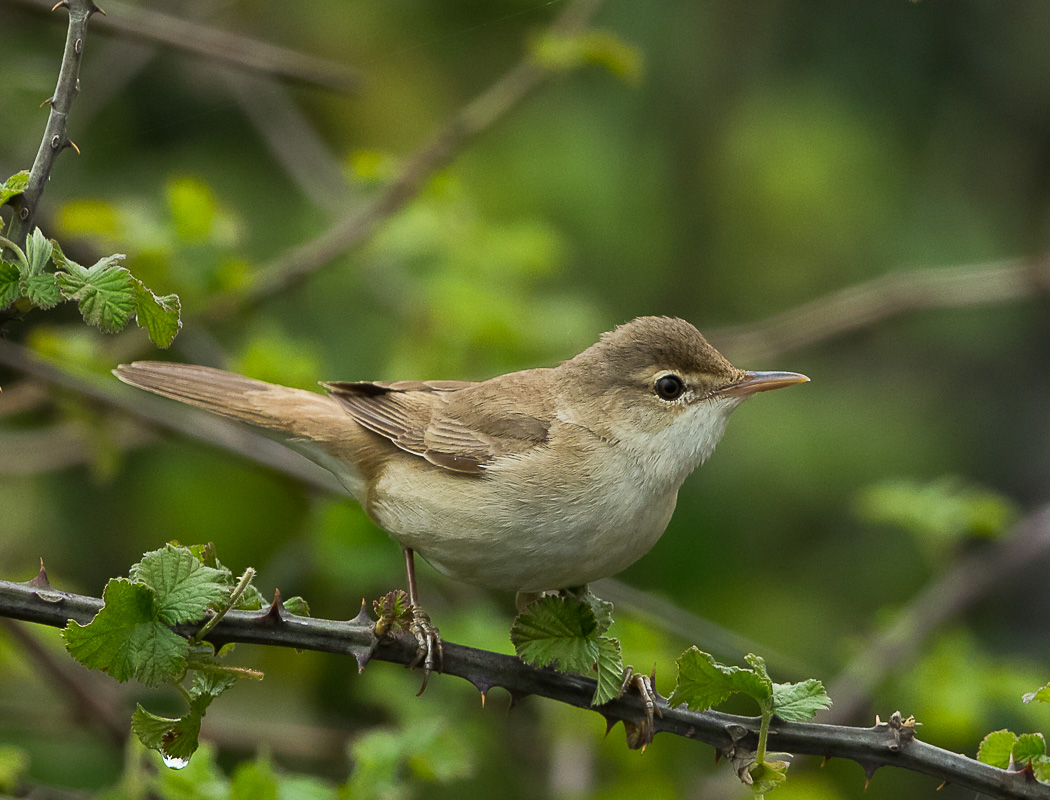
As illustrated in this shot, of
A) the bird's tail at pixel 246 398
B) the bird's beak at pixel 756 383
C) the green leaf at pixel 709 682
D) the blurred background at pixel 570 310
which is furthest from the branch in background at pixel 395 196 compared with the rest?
the green leaf at pixel 709 682

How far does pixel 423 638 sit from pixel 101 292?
1223 mm

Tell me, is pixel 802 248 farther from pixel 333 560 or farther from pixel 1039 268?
pixel 333 560

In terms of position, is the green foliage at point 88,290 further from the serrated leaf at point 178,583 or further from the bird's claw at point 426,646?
the bird's claw at point 426,646

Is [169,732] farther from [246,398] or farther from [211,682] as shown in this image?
[246,398]

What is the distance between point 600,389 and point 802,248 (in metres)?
4.41

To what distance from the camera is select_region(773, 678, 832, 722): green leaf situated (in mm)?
2029

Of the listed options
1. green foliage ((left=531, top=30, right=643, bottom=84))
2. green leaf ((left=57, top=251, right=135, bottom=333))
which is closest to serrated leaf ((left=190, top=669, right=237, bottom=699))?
green leaf ((left=57, top=251, right=135, bottom=333))

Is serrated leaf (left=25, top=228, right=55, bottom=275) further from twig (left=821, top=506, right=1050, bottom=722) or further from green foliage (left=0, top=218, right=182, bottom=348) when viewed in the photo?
twig (left=821, top=506, right=1050, bottom=722)

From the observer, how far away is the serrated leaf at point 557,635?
7.07ft

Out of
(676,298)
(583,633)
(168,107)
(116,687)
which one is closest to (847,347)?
(676,298)

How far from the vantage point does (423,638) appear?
→ 2658 millimetres

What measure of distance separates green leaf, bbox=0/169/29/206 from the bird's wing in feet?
4.73

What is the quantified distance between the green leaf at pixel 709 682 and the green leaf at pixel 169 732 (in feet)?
2.82

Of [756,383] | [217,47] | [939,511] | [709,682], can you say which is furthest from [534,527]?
[217,47]
